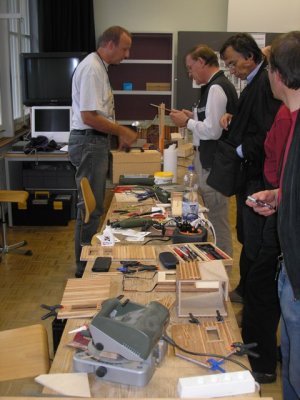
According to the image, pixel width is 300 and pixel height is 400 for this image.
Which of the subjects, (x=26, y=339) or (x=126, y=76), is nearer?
(x=26, y=339)

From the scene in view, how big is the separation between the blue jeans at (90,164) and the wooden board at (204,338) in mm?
1895

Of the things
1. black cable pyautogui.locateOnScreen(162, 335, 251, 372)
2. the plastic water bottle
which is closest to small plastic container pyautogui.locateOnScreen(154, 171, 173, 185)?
the plastic water bottle

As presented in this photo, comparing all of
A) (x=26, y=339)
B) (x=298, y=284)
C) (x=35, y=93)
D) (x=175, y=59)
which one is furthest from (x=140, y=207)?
(x=175, y=59)

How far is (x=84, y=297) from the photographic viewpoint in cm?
149

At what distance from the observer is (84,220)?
309 centimetres

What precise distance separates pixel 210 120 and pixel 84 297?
177 centimetres

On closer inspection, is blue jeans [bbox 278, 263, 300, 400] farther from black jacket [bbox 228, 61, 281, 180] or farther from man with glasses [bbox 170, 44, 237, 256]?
man with glasses [bbox 170, 44, 237, 256]

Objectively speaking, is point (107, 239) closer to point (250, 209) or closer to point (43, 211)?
point (250, 209)

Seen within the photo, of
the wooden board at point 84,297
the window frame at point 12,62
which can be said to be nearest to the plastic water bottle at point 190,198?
the wooden board at point 84,297

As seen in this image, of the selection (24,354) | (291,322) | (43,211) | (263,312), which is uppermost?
(291,322)

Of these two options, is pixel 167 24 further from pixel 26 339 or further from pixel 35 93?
pixel 26 339

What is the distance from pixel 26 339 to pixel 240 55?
5.89 feet

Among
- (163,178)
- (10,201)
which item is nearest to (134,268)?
(163,178)

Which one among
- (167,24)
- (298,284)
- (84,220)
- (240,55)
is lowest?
(84,220)
